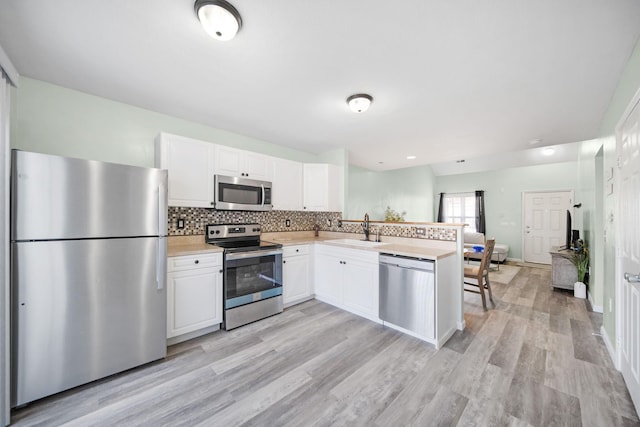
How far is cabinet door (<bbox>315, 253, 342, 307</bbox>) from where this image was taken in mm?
3195

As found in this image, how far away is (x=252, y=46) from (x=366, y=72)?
2.92 ft

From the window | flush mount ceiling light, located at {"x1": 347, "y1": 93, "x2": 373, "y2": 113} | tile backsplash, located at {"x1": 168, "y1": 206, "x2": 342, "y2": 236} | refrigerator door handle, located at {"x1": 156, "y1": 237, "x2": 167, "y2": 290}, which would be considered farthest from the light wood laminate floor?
the window

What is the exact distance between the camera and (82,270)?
5.58 feet

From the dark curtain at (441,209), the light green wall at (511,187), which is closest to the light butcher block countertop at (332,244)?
the dark curtain at (441,209)

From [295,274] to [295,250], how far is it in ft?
1.06

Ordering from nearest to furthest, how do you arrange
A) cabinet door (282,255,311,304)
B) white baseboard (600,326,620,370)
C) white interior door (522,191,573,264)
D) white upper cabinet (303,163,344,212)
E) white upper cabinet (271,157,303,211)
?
white baseboard (600,326,620,370)
cabinet door (282,255,311,304)
white upper cabinet (271,157,303,211)
white upper cabinet (303,163,344,212)
white interior door (522,191,573,264)

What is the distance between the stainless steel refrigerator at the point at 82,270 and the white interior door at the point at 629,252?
10.8ft

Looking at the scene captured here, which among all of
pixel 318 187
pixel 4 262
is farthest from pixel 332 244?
pixel 4 262

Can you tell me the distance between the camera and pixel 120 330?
186cm

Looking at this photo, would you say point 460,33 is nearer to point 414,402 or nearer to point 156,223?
point 414,402

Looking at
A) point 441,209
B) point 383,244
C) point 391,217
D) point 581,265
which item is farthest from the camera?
point 441,209

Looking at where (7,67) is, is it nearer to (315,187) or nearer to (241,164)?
(241,164)

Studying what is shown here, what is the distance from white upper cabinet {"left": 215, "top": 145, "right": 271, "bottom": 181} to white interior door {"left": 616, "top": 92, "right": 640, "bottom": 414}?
10.8 feet

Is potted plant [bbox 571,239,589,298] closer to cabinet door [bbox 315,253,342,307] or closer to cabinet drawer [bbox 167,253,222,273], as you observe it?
cabinet door [bbox 315,253,342,307]
